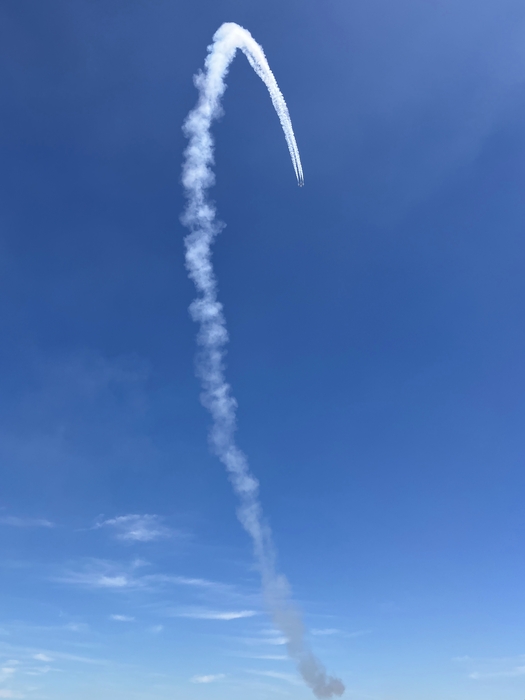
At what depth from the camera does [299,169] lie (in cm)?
10150

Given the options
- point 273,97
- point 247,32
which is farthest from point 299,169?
point 247,32

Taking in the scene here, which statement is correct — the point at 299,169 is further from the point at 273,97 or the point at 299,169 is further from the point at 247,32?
the point at 247,32

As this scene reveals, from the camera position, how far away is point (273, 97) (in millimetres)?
105375

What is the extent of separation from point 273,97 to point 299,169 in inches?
756

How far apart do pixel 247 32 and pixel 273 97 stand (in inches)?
575

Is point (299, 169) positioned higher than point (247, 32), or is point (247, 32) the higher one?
point (247, 32)

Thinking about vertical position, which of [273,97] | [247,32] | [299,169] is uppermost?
[247,32]

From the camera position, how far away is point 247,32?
103m

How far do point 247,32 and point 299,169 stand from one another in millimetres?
33189

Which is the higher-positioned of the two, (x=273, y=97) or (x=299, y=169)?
(x=273, y=97)
